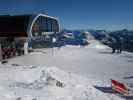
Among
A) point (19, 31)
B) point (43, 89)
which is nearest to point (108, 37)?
point (19, 31)

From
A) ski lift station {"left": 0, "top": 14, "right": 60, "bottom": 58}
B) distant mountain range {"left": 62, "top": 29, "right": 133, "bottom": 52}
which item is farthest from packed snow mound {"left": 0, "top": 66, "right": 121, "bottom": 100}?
distant mountain range {"left": 62, "top": 29, "right": 133, "bottom": 52}

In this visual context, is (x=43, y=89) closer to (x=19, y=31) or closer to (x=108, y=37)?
(x=19, y=31)

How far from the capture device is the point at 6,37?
Result: 2833cm

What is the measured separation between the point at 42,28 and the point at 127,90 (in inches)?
722

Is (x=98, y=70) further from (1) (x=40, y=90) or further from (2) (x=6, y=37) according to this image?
(2) (x=6, y=37)

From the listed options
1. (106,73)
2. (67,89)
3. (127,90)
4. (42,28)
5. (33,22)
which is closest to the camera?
(67,89)

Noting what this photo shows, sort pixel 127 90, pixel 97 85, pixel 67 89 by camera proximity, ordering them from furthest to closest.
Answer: pixel 97 85, pixel 127 90, pixel 67 89

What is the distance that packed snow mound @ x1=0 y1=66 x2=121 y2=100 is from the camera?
10.8 metres

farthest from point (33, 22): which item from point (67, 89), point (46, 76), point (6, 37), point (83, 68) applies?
point (67, 89)

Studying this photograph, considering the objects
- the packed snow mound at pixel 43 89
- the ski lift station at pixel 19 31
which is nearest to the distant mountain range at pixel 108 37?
the ski lift station at pixel 19 31

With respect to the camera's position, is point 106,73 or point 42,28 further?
point 42,28

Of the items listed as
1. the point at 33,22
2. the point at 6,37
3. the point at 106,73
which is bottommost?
the point at 106,73

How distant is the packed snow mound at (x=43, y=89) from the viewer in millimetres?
10805

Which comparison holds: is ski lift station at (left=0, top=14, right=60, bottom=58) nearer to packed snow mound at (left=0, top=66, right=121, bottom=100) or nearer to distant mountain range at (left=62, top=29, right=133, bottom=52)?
packed snow mound at (left=0, top=66, right=121, bottom=100)
